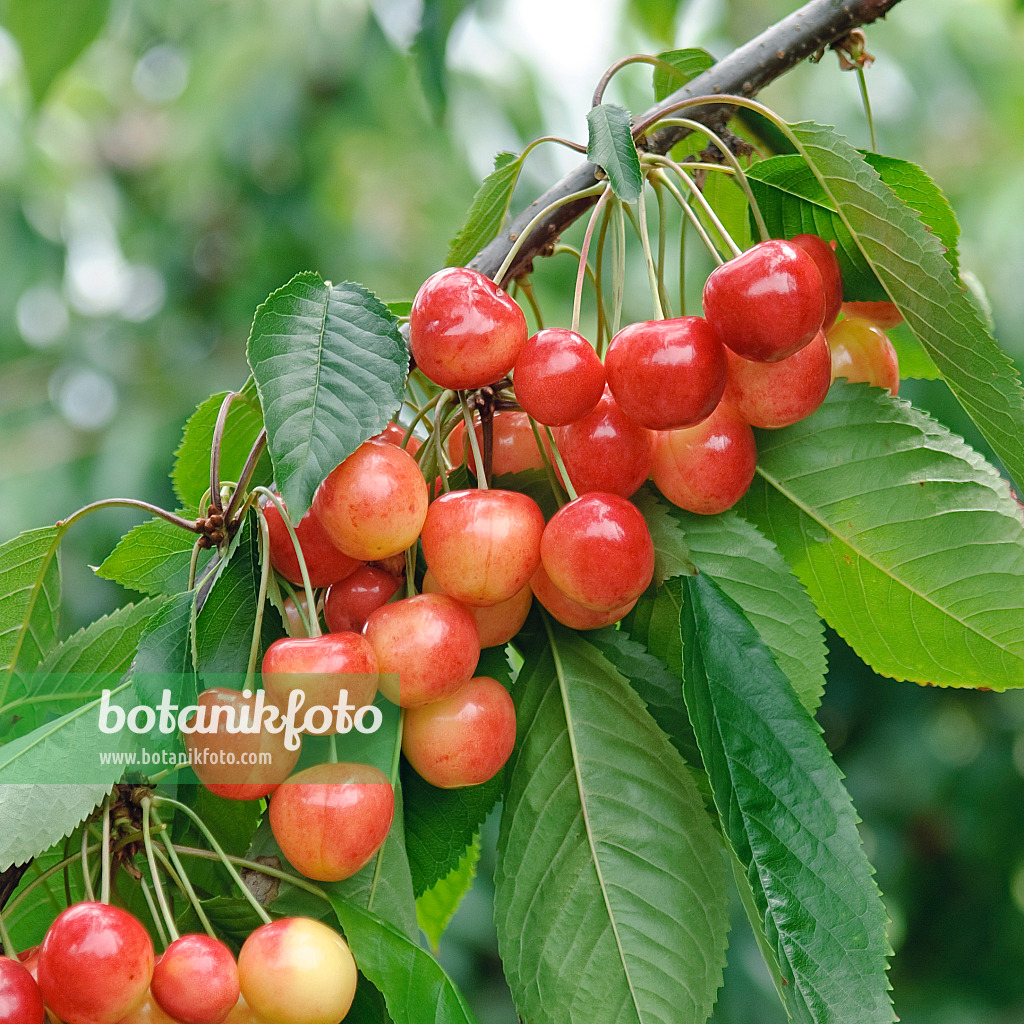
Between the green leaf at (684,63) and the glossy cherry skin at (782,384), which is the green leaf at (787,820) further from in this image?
the green leaf at (684,63)

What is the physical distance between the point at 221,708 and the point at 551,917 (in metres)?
0.22

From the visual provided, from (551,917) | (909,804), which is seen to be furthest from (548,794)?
(909,804)

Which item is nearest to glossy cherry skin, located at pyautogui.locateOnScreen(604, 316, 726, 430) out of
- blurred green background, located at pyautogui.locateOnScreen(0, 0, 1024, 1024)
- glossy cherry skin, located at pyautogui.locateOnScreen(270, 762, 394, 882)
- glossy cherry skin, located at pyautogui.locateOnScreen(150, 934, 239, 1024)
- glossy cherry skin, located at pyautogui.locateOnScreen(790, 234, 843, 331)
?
glossy cherry skin, located at pyautogui.locateOnScreen(790, 234, 843, 331)

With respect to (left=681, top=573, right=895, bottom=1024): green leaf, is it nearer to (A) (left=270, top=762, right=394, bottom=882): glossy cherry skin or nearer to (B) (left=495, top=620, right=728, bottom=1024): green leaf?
(B) (left=495, top=620, right=728, bottom=1024): green leaf

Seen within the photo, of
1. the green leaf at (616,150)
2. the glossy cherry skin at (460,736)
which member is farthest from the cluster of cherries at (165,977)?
the green leaf at (616,150)

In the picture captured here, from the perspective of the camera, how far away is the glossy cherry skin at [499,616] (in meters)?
0.60

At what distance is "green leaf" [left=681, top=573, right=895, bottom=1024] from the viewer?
50cm

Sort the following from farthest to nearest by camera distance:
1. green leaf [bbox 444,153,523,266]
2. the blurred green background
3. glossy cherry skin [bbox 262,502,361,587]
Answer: the blurred green background, green leaf [bbox 444,153,523,266], glossy cherry skin [bbox 262,502,361,587]

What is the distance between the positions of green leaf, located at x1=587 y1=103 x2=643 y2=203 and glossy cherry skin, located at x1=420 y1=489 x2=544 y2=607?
0.18 metres

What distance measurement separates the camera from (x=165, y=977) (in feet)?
1.58

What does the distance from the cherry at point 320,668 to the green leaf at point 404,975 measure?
0.11 metres

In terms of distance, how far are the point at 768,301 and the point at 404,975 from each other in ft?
1.30

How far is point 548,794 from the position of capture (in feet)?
1.91

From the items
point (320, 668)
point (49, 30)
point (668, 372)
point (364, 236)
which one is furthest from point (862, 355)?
point (364, 236)
